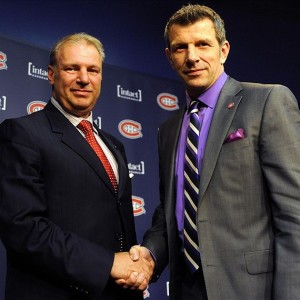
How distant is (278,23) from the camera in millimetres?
4898

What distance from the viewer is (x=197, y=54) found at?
2139mm

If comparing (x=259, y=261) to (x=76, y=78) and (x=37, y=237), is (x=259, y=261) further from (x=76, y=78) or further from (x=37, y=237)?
(x=76, y=78)

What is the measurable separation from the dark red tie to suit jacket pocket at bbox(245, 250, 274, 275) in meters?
0.75

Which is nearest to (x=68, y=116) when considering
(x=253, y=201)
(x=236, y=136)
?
(x=236, y=136)

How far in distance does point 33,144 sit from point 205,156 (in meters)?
0.76

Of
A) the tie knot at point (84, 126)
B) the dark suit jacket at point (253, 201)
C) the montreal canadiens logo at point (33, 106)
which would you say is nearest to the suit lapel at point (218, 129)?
the dark suit jacket at point (253, 201)

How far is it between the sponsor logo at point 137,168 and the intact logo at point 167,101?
A: 581 millimetres

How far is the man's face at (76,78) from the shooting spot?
95.9 inches

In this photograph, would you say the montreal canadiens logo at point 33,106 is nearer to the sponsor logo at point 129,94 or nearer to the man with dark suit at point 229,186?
the sponsor logo at point 129,94

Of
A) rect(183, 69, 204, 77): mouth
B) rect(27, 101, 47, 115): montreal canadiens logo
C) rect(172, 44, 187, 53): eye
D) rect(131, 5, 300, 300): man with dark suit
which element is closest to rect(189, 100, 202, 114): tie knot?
rect(131, 5, 300, 300): man with dark suit

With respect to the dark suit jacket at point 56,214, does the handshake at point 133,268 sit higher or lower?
lower

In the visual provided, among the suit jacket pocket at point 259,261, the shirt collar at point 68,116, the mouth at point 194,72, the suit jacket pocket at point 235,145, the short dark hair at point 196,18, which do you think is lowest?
the suit jacket pocket at point 259,261

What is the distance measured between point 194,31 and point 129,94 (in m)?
1.86

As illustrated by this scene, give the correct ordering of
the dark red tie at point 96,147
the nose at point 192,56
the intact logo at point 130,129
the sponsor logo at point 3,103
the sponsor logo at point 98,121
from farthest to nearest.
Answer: the intact logo at point 130,129, the sponsor logo at point 98,121, the sponsor logo at point 3,103, the dark red tie at point 96,147, the nose at point 192,56
